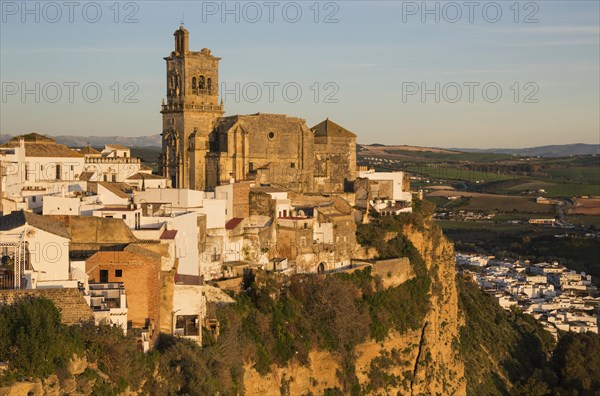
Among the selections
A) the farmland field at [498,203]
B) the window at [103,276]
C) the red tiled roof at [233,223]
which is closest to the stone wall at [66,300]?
the window at [103,276]

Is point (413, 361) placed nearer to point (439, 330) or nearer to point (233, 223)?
point (439, 330)

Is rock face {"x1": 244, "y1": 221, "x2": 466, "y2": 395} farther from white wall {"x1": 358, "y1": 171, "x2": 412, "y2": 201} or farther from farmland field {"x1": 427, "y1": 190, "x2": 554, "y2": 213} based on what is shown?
farmland field {"x1": 427, "y1": 190, "x2": 554, "y2": 213}

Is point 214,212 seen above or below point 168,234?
above

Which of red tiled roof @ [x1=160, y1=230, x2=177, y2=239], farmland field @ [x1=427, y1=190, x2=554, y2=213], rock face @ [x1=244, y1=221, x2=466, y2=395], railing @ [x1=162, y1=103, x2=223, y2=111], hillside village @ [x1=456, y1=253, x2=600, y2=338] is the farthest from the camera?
farmland field @ [x1=427, y1=190, x2=554, y2=213]

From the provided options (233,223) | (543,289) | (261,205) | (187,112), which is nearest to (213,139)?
(187,112)

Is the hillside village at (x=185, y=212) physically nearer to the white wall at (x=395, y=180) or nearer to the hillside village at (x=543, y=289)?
the white wall at (x=395, y=180)

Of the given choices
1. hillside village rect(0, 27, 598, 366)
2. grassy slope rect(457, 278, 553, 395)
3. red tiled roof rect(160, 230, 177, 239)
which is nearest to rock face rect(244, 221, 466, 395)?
grassy slope rect(457, 278, 553, 395)
